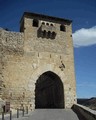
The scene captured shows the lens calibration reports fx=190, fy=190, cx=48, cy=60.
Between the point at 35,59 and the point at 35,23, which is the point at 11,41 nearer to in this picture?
the point at 35,59

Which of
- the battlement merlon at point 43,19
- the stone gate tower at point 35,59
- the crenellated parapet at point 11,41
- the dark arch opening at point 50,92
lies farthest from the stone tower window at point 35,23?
the dark arch opening at point 50,92

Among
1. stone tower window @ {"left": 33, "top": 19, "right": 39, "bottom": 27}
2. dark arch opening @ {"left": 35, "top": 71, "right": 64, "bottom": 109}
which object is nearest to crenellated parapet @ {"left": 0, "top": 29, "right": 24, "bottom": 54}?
stone tower window @ {"left": 33, "top": 19, "right": 39, "bottom": 27}

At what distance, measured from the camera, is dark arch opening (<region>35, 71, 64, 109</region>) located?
56.4 ft

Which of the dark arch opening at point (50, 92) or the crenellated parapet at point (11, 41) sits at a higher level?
the crenellated parapet at point (11, 41)

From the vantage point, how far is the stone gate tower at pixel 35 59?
1498cm

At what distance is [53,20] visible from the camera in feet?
59.4

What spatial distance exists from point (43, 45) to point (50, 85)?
536 centimetres

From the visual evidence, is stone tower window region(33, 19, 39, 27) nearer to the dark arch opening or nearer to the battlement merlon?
the battlement merlon

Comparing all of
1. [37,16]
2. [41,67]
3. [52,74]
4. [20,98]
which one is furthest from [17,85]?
[37,16]

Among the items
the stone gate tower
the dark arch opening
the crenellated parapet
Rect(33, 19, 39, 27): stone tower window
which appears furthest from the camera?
Rect(33, 19, 39, 27): stone tower window

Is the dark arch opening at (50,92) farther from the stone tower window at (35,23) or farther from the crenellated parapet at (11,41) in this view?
the stone tower window at (35,23)

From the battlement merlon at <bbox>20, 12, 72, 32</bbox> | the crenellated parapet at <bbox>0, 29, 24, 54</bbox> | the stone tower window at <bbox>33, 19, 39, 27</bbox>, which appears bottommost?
the crenellated parapet at <bbox>0, 29, 24, 54</bbox>

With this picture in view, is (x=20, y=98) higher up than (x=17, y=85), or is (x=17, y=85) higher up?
(x=17, y=85)

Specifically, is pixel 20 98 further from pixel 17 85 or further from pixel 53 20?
pixel 53 20
